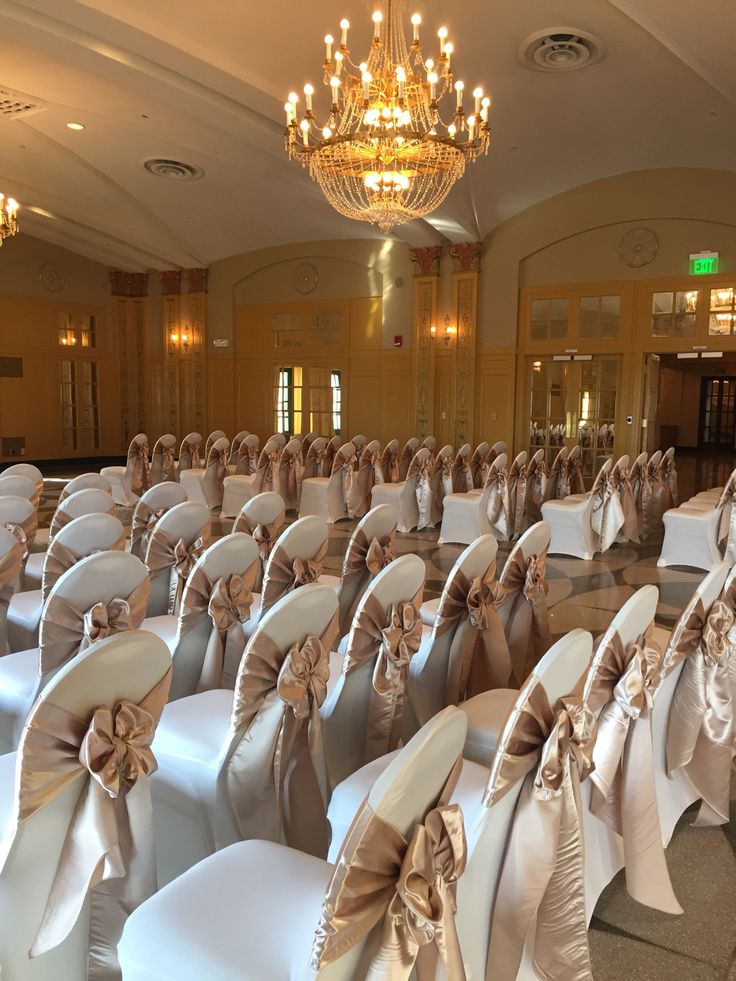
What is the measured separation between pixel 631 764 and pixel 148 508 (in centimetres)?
348

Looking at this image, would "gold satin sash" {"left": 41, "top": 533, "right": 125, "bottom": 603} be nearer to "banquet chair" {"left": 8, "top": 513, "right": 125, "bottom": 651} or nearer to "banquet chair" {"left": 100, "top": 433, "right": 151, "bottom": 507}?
"banquet chair" {"left": 8, "top": 513, "right": 125, "bottom": 651}

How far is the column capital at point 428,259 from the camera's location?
41.1ft

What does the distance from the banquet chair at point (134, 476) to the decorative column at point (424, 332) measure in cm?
517

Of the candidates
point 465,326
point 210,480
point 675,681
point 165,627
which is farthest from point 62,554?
point 465,326

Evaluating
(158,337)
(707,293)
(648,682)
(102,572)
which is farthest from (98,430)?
(648,682)

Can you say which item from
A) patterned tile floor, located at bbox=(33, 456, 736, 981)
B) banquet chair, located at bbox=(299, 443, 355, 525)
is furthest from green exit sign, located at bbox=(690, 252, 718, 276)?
patterned tile floor, located at bbox=(33, 456, 736, 981)

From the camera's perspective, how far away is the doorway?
2128 cm

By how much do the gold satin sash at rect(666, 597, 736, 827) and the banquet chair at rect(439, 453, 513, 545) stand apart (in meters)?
4.95

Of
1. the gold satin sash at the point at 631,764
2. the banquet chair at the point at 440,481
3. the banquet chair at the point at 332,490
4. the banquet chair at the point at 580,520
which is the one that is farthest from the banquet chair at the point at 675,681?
the banquet chair at the point at 332,490

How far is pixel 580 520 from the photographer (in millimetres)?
7152

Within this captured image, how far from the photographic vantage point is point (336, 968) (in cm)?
121

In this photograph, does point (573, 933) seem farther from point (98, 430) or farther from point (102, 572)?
point (98, 430)

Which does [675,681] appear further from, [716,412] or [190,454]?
[716,412]

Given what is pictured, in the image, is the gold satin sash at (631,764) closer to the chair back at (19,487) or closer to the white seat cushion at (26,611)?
the white seat cushion at (26,611)
